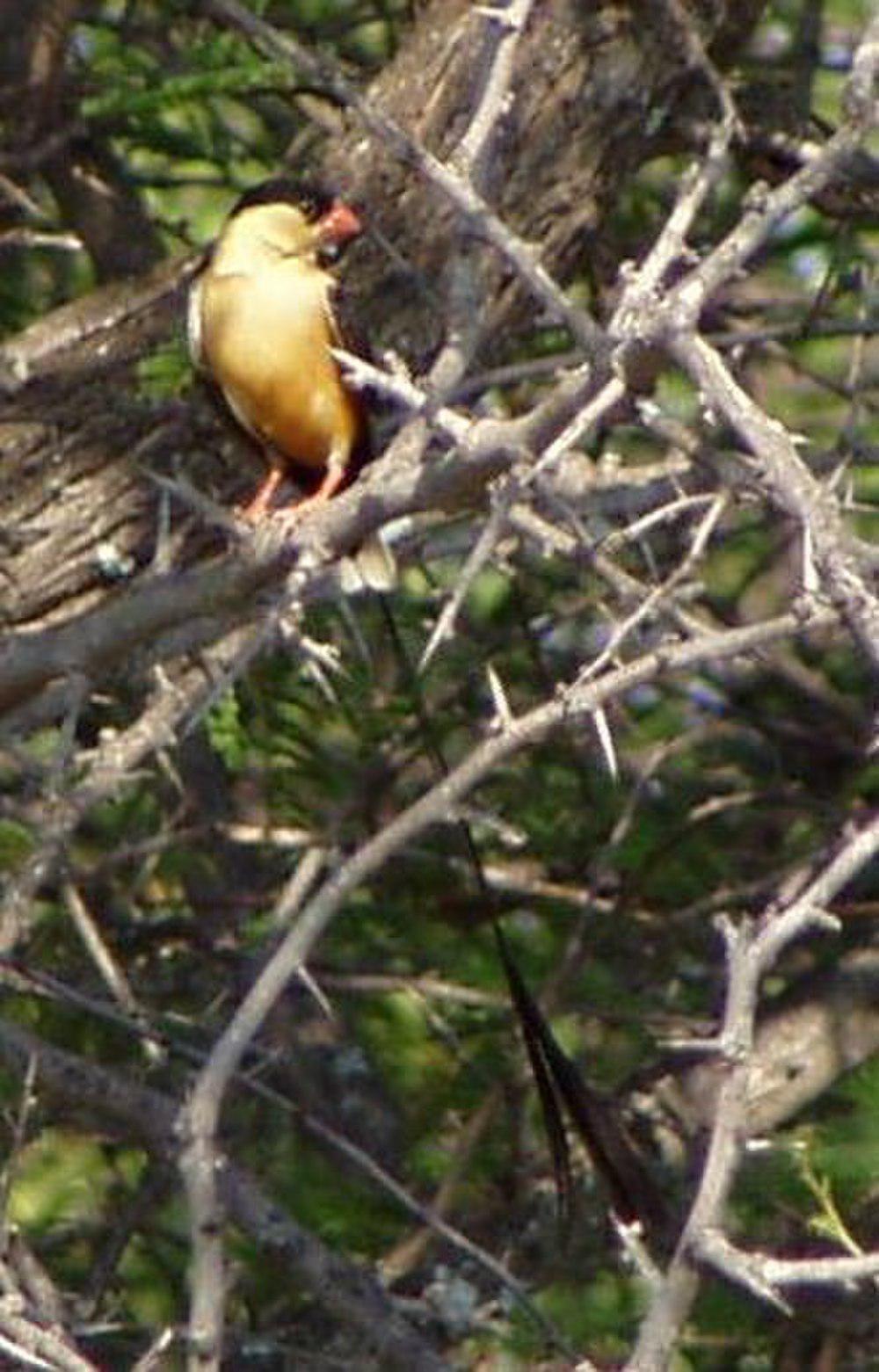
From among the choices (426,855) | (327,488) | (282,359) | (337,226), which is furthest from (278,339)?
(426,855)

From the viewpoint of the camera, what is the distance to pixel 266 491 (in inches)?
191

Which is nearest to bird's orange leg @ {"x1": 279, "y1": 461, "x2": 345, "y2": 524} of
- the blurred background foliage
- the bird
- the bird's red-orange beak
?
the bird

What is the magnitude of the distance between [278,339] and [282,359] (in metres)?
0.04

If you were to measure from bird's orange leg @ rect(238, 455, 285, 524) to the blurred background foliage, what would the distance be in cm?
17

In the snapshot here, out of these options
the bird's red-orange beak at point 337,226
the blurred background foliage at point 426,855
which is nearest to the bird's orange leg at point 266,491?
the blurred background foliage at point 426,855

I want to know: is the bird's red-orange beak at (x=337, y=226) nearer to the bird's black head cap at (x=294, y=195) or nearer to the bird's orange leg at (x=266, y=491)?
the bird's black head cap at (x=294, y=195)

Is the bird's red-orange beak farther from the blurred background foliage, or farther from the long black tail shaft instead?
the long black tail shaft

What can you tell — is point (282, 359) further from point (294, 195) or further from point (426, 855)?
point (426, 855)

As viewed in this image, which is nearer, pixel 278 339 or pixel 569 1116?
pixel 569 1116

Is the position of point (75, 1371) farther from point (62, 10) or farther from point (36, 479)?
point (62, 10)

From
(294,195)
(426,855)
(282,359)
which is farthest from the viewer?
(426,855)

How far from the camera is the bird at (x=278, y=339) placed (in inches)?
189

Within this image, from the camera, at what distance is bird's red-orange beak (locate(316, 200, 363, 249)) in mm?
4609

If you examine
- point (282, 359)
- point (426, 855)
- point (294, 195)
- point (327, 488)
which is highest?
point (294, 195)
